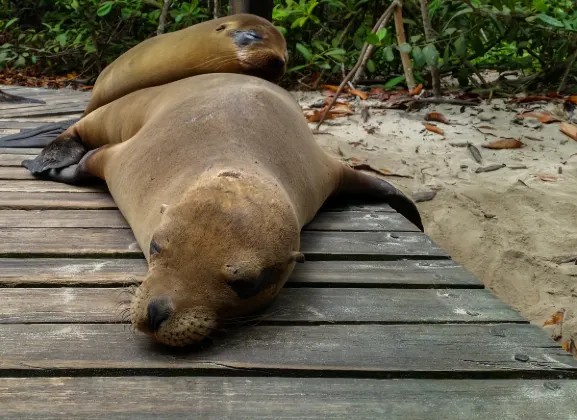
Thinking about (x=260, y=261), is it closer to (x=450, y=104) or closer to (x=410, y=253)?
(x=410, y=253)

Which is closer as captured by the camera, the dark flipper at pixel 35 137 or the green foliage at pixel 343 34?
the dark flipper at pixel 35 137

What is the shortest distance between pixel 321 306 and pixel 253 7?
125 inches

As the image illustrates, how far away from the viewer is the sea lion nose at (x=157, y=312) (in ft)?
5.03

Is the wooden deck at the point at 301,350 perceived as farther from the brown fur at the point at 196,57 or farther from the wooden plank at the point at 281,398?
the brown fur at the point at 196,57

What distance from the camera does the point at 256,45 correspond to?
358cm

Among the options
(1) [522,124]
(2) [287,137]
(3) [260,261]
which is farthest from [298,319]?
(1) [522,124]

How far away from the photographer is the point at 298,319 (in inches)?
67.5

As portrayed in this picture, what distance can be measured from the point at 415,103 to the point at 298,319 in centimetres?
388

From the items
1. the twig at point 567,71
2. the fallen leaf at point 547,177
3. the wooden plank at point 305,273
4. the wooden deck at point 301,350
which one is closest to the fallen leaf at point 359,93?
the twig at point 567,71

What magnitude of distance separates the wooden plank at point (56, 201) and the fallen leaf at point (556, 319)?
187 cm

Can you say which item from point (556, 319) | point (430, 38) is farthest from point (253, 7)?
point (556, 319)

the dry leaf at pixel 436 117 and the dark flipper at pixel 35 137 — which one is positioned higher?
the dark flipper at pixel 35 137

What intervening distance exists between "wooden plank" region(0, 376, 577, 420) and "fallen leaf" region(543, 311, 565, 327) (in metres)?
1.32

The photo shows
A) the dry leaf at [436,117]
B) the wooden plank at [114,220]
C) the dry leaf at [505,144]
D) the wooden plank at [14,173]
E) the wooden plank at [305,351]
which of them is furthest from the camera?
the dry leaf at [436,117]
